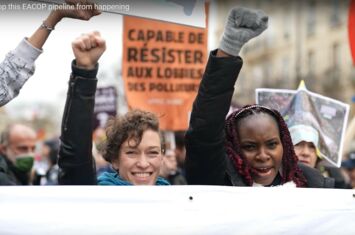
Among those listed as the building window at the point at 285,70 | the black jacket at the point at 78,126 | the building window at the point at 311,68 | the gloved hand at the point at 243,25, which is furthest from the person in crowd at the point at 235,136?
the building window at the point at 285,70

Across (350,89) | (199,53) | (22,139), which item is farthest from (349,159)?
(350,89)

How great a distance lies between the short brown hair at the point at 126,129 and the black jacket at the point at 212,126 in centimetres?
18

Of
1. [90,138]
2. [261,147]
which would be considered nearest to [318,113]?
[261,147]

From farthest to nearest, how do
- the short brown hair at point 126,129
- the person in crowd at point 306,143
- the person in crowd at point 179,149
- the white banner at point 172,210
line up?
1. the person in crowd at point 179,149
2. the person in crowd at point 306,143
3. the short brown hair at point 126,129
4. the white banner at point 172,210

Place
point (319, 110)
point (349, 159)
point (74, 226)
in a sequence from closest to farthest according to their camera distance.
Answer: point (74, 226) → point (319, 110) → point (349, 159)

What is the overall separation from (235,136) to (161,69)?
159 inches

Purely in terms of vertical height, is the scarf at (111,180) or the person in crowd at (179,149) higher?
the scarf at (111,180)

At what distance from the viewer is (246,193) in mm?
2809

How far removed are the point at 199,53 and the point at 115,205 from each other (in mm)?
5113

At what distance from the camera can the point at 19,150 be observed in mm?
5922

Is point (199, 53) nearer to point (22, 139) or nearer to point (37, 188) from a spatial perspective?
point (22, 139)

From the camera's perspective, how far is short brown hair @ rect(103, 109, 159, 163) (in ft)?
10.7

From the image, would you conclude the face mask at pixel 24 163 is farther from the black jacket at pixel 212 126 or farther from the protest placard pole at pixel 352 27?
the black jacket at pixel 212 126

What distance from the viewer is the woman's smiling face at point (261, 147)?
10.9ft
